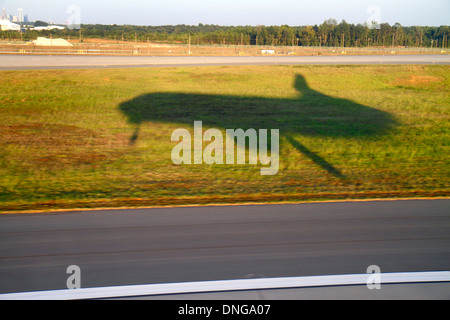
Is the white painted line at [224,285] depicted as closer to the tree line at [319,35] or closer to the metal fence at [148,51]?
the metal fence at [148,51]

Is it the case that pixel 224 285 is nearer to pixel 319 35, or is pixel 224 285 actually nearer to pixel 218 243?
pixel 218 243

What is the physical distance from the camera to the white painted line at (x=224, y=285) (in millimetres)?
3998

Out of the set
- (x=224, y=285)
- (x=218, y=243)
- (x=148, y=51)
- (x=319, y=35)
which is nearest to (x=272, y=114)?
(x=218, y=243)

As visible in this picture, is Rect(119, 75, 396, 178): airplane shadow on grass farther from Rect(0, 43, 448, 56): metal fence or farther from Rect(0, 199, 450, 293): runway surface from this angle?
Rect(0, 43, 448, 56): metal fence

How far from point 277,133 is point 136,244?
947 centimetres

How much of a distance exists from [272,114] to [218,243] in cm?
1275

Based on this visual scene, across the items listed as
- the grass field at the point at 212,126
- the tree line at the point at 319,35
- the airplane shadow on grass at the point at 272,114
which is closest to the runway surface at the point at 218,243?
the grass field at the point at 212,126

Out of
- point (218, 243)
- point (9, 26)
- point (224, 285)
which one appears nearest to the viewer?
point (224, 285)

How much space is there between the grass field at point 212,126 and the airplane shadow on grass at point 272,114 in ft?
0.17

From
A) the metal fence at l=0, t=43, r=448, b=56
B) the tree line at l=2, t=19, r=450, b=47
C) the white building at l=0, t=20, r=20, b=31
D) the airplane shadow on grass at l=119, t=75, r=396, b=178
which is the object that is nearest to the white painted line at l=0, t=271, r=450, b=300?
the airplane shadow on grass at l=119, t=75, r=396, b=178

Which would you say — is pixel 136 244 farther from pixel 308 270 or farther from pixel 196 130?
pixel 196 130

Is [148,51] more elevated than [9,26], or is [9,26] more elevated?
[9,26]

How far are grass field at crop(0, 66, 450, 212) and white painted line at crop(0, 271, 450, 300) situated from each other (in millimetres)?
2880

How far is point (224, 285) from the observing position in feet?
13.9
